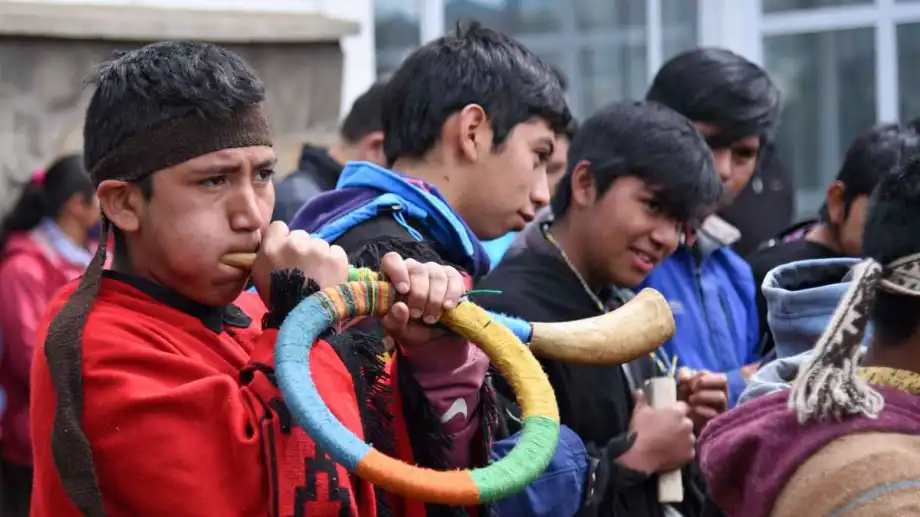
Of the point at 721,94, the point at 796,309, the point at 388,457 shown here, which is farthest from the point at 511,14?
the point at 388,457

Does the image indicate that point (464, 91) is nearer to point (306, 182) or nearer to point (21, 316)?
point (306, 182)

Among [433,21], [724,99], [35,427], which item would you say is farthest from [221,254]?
[433,21]

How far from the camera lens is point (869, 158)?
12.5 ft

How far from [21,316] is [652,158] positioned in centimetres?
306

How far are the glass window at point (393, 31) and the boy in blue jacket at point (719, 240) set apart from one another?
9.36ft

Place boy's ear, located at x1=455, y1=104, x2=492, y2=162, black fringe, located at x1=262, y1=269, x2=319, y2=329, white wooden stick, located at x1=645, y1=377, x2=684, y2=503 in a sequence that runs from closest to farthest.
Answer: black fringe, located at x1=262, y1=269, x2=319, y2=329 → boy's ear, located at x1=455, y1=104, x2=492, y2=162 → white wooden stick, located at x1=645, y1=377, x2=684, y2=503

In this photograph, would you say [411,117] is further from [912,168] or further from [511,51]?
[912,168]

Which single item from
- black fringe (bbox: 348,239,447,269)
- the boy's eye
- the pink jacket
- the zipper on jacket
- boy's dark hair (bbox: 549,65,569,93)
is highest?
the boy's eye

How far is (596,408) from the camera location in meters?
2.95

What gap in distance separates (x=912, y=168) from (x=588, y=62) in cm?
544

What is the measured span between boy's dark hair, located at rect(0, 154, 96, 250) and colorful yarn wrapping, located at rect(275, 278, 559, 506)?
12.3 feet

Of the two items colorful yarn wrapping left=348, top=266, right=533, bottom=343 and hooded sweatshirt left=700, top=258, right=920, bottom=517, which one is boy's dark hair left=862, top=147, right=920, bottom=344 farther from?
colorful yarn wrapping left=348, top=266, right=533, bottom=343

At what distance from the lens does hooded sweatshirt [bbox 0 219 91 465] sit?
211 inches

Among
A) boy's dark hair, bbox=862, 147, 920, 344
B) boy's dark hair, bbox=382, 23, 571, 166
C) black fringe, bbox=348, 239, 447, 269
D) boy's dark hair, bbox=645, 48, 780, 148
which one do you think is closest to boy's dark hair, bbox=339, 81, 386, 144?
boy's dark hair, bbox=645, 48, 780, 148
